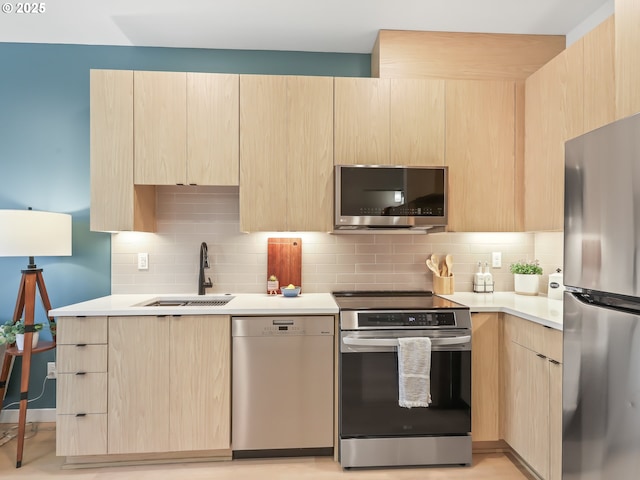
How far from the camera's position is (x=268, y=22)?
260 cm

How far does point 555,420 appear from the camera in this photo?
1851 mm

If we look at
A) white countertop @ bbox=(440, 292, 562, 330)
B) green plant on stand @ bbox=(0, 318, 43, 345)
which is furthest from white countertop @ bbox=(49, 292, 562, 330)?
green plant on stand @ bbox=(0, 318, 43, 345)

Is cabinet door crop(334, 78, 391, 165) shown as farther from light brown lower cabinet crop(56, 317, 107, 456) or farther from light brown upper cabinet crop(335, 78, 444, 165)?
light brown lower cabinet crop(56, 317, 107, 456)

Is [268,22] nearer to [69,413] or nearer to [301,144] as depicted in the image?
[301,144]

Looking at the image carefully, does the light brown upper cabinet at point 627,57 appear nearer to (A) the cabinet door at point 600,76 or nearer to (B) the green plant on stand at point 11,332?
(A) the cabinet door at point 600,76

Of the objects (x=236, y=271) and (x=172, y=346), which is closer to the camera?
(x=172, y=346)

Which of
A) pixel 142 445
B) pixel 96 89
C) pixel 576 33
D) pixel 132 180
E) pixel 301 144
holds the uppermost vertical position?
pixel 576 33

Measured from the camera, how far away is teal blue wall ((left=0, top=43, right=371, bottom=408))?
9.15ft

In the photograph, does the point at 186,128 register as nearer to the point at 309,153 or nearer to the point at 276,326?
the point at 309,153

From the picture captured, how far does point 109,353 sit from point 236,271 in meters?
0.96

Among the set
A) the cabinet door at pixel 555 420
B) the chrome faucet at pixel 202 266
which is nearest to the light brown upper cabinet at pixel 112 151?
the chrome faucet at pixel 202 266

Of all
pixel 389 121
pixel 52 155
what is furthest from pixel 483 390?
pixel 52 155

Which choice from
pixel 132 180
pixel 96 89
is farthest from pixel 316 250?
pixel 96 89

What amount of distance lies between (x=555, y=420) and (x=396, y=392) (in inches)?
30.2
